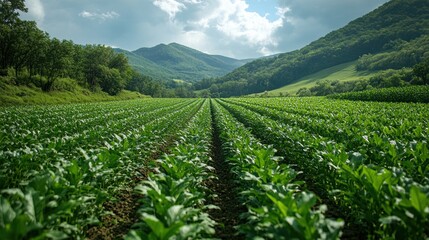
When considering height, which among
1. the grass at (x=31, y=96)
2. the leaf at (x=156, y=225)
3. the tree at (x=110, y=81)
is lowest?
the leaf at (x=156, y=225)

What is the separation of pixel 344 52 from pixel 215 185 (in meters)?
176

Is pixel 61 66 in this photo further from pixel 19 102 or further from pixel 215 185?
pixel 215 185

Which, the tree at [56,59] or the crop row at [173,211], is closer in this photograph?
the crop row at [173,211]

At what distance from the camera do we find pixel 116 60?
93.5 m

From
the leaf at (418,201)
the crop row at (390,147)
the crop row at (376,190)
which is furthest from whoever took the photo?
the crop row at (390,147)

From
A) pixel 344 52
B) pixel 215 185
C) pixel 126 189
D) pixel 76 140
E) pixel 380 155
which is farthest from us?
pixel 344 52

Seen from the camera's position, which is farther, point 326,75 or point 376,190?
point 326,75

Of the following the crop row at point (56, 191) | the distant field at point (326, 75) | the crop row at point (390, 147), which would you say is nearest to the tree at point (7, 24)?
the crop row at point (56, 191)

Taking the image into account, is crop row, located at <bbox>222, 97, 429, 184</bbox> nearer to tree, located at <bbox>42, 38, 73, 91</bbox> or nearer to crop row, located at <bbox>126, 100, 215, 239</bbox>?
crop row, located at <bbox>126, 100, 215, 239</bbox>

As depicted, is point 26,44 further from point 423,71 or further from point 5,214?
point 423,71

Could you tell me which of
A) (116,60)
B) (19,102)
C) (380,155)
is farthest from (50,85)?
(380,155)

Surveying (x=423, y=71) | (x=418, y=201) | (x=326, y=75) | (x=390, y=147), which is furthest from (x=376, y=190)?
(x=326, y=75)

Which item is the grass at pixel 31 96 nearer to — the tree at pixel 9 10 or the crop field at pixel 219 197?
the tree at pixel 9 10

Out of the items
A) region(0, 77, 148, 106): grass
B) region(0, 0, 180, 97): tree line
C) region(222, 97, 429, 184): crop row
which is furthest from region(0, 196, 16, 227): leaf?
region(0, 0, 180, 97): tree line
